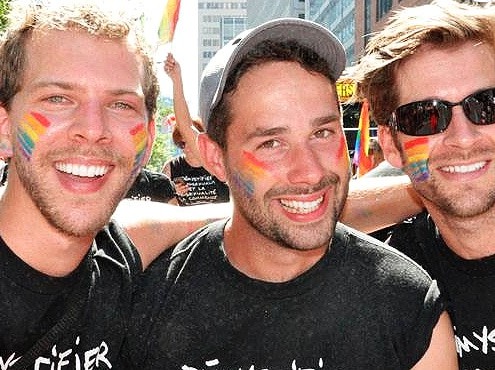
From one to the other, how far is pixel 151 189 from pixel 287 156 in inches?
171

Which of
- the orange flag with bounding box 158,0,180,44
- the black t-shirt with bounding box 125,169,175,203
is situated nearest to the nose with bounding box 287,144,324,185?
the black t-shirt with bounding box 125,169,175,203

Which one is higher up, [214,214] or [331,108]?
[331,108]

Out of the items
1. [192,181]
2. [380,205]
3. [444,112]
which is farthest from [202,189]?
[444,112]

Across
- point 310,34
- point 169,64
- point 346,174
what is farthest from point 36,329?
point 169,64

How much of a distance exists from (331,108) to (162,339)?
1211 millimetres

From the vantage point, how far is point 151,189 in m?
6.97

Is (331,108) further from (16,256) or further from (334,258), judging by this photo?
(16,256)

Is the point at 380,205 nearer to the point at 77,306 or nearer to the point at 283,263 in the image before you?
the point at 283,263

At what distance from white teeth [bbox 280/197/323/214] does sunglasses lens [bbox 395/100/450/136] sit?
0.78 metres

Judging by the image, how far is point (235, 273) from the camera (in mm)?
2734

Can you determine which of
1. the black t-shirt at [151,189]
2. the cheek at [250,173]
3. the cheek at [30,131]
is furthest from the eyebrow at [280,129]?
the black t-shirt at [151,189]

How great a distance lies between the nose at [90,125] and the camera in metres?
2.63

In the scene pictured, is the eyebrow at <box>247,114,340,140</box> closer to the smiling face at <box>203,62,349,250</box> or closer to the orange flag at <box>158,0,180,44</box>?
the smiling face at <box>203,62,349,250</box>

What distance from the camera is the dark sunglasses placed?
317cm
